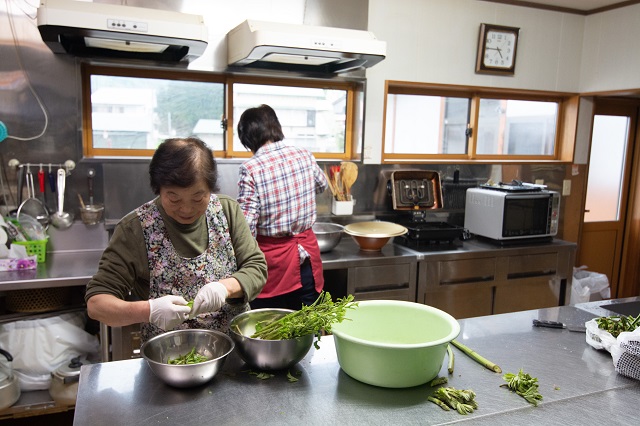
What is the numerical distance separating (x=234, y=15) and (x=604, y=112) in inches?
129

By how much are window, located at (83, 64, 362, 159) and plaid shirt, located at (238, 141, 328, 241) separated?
0.93 meters

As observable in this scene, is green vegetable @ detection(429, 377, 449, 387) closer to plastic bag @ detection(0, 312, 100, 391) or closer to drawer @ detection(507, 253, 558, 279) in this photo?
plastic bag @ detection(0, 312, 100, 391)

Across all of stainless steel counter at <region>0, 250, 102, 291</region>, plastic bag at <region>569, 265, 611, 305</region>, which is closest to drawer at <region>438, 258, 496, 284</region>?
plastic bag at <region>569, 265, 611, 305</region>

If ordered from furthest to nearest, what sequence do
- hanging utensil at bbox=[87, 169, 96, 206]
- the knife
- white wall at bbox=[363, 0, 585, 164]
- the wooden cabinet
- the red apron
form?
white wall at bbox=[363, 0, 585, 164] < the wooden cabinet < hanging utensil at bbox=[87, 169, 96, 206] < the red apron < the knife

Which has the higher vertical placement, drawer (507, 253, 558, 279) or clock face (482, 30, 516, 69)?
clock face (482, 30, 516, 69)

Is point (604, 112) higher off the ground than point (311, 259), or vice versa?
point (604, 112)

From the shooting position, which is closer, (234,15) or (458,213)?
(234,15)

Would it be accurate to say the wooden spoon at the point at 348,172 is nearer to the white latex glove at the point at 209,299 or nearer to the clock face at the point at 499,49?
the clock face at the point at 499,49

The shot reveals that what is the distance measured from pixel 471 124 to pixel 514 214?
914 millimetres

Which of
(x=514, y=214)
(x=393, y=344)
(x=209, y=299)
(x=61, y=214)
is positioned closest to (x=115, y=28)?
(x=61, y=214)

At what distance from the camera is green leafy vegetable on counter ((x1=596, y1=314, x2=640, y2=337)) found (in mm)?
1680

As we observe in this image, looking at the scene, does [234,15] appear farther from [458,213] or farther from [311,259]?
[458,213]

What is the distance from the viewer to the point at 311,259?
8.92ft

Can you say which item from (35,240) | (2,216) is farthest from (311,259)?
(2,216)
